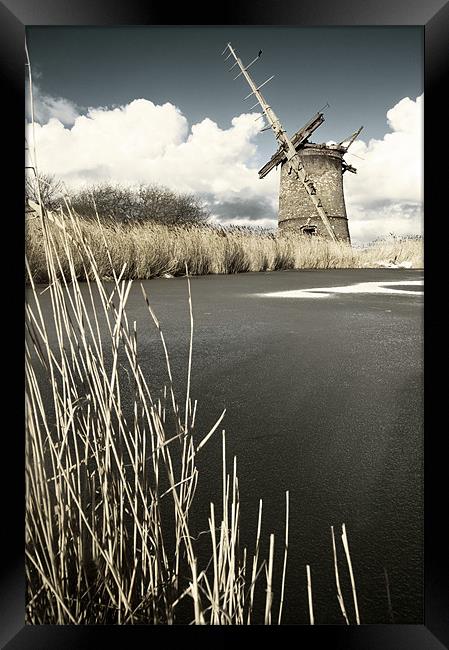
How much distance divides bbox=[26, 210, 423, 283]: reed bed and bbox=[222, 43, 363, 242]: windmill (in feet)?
0.17

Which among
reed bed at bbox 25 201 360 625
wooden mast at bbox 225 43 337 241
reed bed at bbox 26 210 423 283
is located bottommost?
reed bed at bbox 25 201 360 625

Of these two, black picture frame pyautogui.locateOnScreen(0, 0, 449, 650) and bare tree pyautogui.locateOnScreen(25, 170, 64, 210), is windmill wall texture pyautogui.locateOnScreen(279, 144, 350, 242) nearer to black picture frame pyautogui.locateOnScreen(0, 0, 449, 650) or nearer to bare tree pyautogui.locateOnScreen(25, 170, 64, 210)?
black picture frame pyautogui.locateOnScreen(0, 0, 449, 650)

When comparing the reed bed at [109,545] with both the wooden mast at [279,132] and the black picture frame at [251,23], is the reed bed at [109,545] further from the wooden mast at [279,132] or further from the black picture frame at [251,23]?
the wooden mast at [279,132]

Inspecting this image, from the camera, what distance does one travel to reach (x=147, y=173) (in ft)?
3.26

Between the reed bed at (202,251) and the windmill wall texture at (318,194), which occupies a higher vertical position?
the windmill wall texture at (318,194)

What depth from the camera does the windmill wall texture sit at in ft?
3.41

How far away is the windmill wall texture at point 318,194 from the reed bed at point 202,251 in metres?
0.06

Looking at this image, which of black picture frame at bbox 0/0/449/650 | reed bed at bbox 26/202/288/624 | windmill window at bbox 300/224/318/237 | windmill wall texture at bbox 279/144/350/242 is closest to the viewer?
reed bed at bbox 26/202/288/624

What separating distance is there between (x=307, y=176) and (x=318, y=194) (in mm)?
123

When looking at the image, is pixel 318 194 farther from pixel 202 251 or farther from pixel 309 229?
pixel 202 251

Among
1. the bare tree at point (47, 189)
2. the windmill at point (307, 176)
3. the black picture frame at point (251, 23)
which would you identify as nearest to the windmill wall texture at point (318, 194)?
the windmill at point (307, 176)

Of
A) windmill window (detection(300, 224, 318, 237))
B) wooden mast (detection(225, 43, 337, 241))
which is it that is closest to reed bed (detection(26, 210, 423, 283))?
windmill window (detection(300, 224, 318, 237))

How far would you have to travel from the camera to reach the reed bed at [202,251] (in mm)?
979

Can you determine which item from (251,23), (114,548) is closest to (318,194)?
(251,23)
